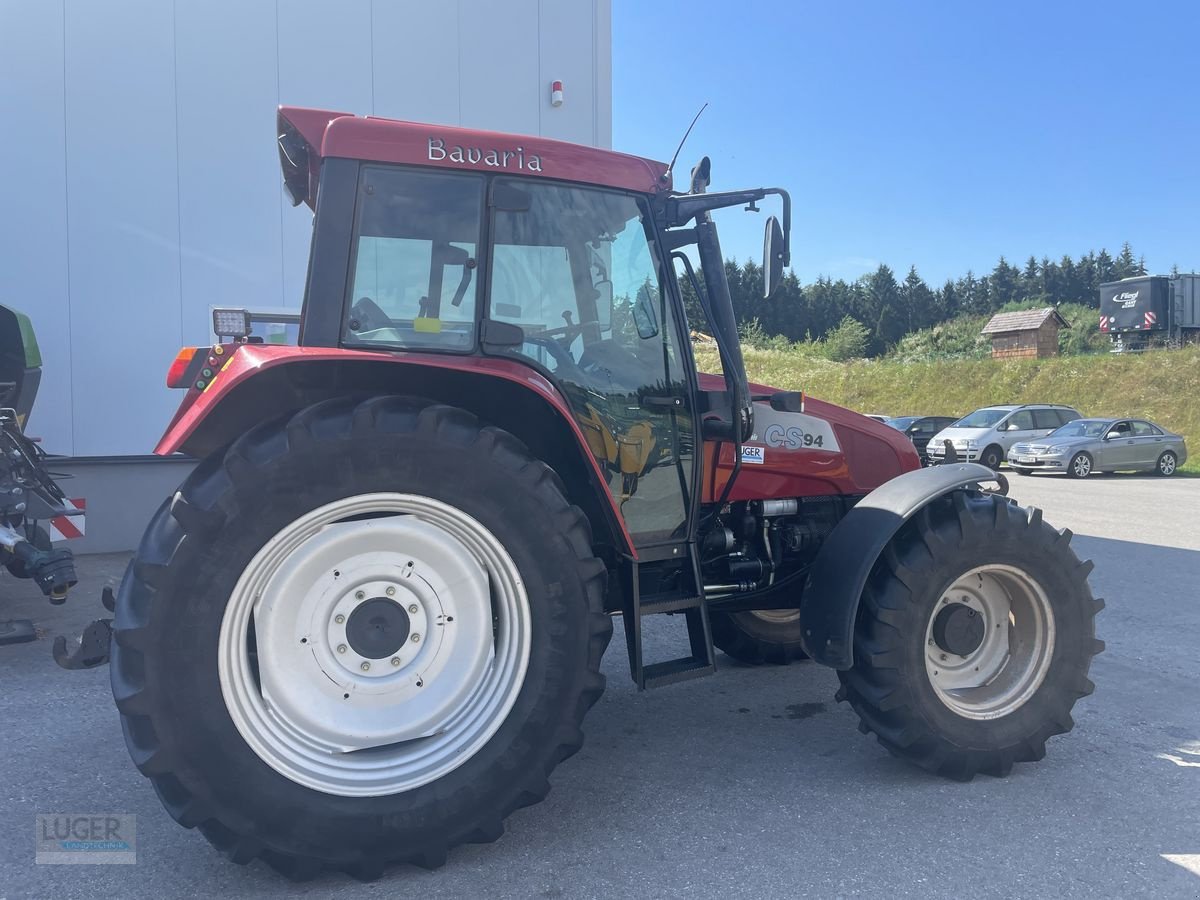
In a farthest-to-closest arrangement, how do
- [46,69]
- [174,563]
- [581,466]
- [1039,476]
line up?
[1039,476] → [46,69] → [581,466] → [174,563]

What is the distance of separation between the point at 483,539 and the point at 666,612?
0.85 metres

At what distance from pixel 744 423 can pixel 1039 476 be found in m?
19.0

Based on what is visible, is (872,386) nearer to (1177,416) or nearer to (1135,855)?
(1177,416)

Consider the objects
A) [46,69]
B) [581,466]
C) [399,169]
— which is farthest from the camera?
[46,69]

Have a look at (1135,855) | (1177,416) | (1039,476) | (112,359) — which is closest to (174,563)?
(1135,855)

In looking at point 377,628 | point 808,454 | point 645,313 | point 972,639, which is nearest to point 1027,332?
point 808,454

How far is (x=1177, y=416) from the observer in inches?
1008

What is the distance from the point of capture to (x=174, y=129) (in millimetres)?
8047

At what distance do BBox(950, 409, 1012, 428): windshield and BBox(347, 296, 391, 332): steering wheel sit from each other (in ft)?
69.7

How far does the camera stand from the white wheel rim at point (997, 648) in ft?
11.4

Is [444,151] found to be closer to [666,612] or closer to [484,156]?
[484,156]

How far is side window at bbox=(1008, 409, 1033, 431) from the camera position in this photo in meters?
21.4

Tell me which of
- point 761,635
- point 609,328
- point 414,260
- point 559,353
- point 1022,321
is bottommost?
point 761,635

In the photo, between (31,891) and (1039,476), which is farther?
(1039,476)
